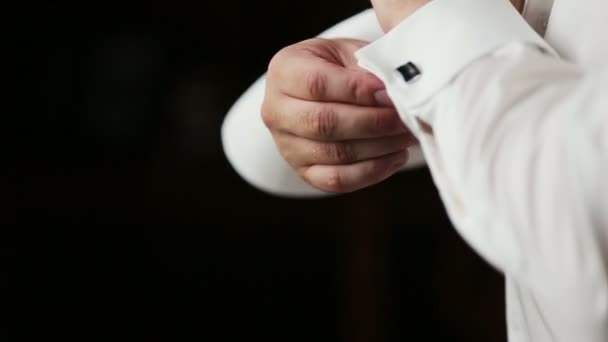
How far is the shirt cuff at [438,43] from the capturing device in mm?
235

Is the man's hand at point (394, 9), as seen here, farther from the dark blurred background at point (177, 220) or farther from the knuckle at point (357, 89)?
the dark blurred background at point (177, 220)

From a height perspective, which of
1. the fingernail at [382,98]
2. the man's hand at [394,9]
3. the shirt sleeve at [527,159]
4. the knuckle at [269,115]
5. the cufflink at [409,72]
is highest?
the man's hand at [394,9]

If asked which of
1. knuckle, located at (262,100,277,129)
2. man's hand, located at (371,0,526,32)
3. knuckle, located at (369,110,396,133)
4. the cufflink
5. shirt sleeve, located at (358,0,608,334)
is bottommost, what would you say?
shirt sleeve, located at (358,0,608,334)

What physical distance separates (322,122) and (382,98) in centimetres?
Answer: 3

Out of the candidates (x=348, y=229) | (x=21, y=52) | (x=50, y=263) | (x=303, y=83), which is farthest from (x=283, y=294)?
(x=303, y=83)

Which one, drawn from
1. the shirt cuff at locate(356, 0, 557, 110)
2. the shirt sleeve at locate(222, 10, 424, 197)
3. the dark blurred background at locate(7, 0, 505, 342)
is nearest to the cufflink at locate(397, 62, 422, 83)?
the shirt cuff at locate(356, 0, 557, 110)

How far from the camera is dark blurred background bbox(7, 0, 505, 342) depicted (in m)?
0.91

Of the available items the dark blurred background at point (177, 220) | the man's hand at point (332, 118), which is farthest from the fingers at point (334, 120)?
the dark blurred background at point (177, 220)

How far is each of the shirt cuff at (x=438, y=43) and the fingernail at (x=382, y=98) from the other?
0.02m

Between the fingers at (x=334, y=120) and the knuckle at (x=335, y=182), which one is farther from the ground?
the fingers at (x=334, y=120)

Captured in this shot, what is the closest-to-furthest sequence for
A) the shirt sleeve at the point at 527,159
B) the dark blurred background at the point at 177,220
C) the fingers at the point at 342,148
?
the shirt sleeve at the point at 527,159 → the fingers at the point at 342,148 → the dark blurred background at the point at 177,220

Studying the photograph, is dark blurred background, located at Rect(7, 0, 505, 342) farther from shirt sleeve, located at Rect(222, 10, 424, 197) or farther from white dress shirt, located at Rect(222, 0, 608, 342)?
white dress shirt, located at Rect(222, 0, 608, 342)

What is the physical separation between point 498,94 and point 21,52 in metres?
0.80

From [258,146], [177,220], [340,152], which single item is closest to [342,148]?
[340,152]
